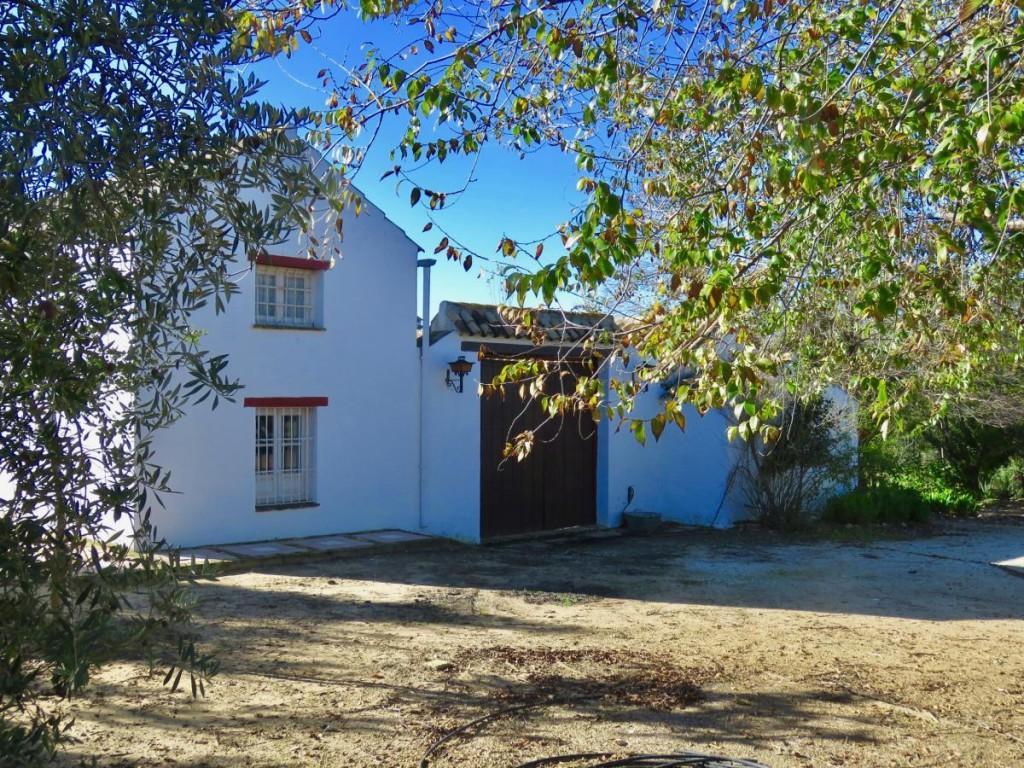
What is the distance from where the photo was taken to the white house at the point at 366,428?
11.4m

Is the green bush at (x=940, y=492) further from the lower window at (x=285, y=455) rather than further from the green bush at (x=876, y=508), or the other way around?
the lower window at (x=285, y=455)

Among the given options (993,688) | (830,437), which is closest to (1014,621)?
(993,688)

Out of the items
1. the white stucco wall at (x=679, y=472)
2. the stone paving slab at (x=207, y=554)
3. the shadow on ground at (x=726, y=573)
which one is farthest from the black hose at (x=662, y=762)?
the white stucco wall at (x=679, y=472)

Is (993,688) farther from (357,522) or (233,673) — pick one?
(357,522)

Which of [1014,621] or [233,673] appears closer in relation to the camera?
[233,673]

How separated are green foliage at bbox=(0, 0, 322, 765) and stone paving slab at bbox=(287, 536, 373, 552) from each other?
8668mm

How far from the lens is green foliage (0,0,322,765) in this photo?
2500 mm

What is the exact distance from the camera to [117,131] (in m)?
2.70

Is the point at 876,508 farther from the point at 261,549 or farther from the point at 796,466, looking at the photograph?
the point at 261,549

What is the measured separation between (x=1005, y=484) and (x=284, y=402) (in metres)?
15.8

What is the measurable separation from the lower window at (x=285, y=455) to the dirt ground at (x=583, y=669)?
1.45m

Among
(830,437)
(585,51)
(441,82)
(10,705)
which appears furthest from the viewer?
(830,437)

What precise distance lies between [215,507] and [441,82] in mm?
7055

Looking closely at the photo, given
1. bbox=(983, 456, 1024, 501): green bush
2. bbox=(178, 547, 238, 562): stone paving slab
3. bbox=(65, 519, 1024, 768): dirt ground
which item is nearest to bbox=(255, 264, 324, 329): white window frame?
bbox=(178, 547, 238, 562): stone paving slab
